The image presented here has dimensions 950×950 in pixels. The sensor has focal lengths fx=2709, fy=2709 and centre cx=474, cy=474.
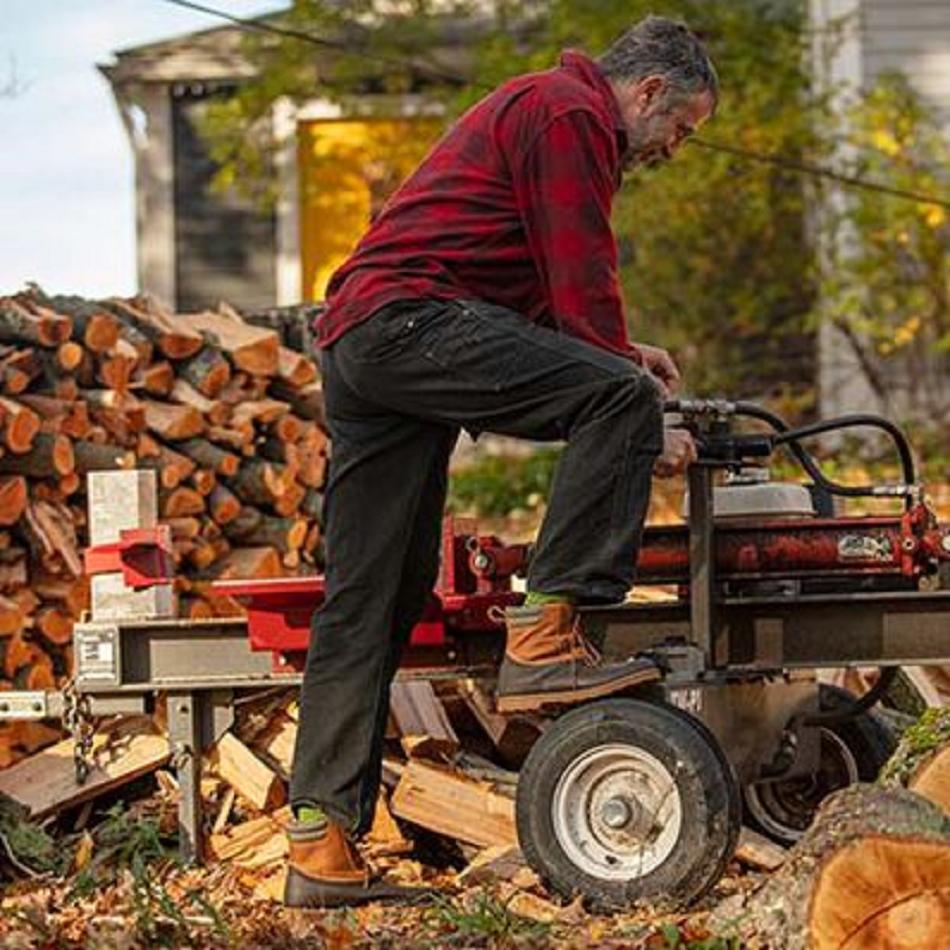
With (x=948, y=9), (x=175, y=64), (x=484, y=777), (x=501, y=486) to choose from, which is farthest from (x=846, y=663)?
(x=175, y=64)

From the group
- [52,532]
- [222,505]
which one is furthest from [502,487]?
[52,532]

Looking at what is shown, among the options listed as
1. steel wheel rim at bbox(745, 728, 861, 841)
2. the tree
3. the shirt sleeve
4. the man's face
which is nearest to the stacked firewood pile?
steel wheel rim at bbox(745, 728, 861, 841)

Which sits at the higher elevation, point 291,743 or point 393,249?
point 393,249

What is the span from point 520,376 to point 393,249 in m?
0.45

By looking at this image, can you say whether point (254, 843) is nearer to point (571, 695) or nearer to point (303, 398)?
point (571, 695)

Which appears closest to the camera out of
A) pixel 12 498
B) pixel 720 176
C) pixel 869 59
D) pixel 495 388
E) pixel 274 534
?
pixel 495 388

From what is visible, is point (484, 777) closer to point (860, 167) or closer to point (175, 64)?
point (860, 167)

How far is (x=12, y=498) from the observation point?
29.7ft

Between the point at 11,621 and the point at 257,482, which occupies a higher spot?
the point at 257,482

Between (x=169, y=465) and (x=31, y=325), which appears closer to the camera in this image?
(x=31, y=325)

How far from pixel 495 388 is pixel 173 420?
162 inches

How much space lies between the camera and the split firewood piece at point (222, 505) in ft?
33.7

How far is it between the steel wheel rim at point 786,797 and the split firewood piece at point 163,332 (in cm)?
373

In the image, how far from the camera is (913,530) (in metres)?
6.65
